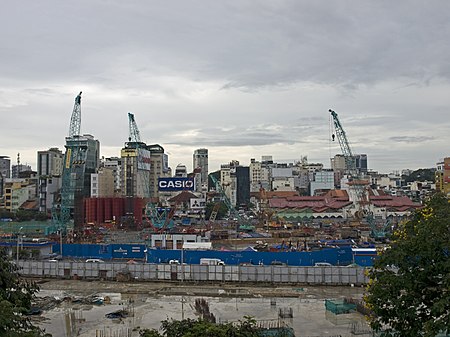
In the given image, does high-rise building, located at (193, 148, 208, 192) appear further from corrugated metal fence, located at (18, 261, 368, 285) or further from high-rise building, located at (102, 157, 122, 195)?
corrugated metal fence, located at (18, 261, 368, 285)

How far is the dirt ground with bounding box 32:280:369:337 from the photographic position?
20141 millimetres

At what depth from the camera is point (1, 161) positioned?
5635 inches

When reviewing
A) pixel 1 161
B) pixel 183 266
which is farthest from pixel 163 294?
pixel 1 161

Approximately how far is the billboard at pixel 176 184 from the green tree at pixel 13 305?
126ft

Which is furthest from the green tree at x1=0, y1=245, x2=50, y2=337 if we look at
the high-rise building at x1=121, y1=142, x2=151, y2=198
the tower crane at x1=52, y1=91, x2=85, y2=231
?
the high-rise building at x1=121, y1=142, x2=151, y2=198

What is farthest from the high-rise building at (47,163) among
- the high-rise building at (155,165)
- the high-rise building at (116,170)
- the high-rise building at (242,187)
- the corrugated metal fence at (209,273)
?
the corrugated metal fence at (209,273)

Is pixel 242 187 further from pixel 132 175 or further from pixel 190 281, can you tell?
pixel 190 281

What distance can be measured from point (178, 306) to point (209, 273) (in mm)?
6309

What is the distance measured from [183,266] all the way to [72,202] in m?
54.0

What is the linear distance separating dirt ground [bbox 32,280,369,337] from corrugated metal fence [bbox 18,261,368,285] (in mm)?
608

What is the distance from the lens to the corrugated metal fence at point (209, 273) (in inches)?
1134

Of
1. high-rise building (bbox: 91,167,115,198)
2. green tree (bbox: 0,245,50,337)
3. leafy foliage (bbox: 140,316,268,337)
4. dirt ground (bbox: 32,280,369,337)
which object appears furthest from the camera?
high-rise building (bbox: 91,167,115,198)

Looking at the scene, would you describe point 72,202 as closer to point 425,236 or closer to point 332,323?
point 332,323

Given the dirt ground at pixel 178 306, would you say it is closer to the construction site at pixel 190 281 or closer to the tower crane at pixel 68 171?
the construction site at pixel 190 281
